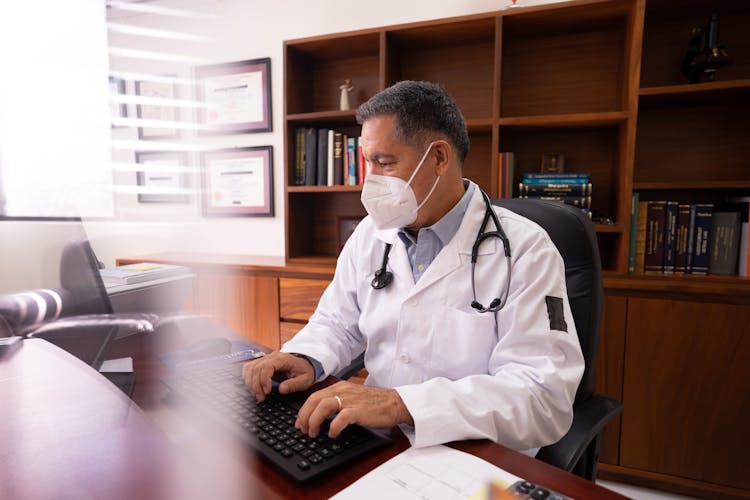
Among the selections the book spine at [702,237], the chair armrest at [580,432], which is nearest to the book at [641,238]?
the book spine at [702,237]

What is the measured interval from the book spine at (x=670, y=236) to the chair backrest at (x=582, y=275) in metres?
0.78

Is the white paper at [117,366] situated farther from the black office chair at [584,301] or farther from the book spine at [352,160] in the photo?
the book spine at [352,160]

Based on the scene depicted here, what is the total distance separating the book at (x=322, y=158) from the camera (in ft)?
6.00

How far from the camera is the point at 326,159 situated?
72.4 inches

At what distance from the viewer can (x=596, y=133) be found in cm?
169

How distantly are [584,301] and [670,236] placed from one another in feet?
2.83

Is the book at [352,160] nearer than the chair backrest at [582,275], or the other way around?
the chair backrest at [582,275]

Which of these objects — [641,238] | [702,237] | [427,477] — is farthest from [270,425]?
[702,237]

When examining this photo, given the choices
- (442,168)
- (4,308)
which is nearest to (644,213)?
(442,168)

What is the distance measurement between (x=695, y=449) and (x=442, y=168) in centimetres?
131

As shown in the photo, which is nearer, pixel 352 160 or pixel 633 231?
pixel 633 231

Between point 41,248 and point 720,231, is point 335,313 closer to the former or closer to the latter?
point 41,248

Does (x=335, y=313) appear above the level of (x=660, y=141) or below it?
below

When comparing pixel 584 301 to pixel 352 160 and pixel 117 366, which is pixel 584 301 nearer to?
pixel 117 366
